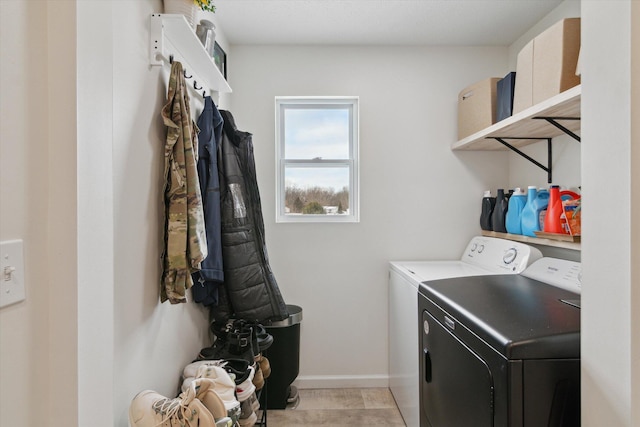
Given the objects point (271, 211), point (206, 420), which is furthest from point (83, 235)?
point (271, 211)

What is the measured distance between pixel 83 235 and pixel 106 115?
0.29 meters

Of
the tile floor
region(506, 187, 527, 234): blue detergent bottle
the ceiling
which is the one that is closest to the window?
the ceiling

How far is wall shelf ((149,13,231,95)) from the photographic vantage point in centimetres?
133

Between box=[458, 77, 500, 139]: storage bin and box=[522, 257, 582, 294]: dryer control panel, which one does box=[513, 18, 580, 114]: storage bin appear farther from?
box=[522, 257, 582, 294]: dryer control panel

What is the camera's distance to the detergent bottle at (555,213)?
181 centimetres

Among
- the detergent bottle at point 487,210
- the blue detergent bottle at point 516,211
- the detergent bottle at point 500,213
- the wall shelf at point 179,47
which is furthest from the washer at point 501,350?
the wall shelf at point 179,47

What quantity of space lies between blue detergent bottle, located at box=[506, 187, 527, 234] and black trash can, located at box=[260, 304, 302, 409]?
55.4 inches

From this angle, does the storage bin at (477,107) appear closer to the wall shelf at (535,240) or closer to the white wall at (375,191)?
the white wall at (375,191)

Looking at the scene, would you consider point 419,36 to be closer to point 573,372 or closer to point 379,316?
point 379,316

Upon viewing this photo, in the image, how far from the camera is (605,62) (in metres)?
0.76

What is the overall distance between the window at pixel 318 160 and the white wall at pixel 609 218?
1899 mm

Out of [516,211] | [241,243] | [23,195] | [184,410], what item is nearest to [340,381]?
[241,243]

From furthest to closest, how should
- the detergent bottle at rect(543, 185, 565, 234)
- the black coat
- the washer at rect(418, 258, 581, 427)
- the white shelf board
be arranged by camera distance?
the black coat, the detergent bottle at rect(543, 185, 565, 234), the white shelf board, the washer at rect(418, 258, 581, 427)

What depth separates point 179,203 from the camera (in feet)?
4.49
